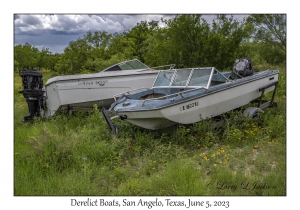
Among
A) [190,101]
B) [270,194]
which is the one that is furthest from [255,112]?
[270,194]

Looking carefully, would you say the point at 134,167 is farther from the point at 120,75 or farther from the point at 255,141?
the point at 120,75

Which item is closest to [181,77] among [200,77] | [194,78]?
[194,78]

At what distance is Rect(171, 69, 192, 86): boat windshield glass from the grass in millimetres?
1163

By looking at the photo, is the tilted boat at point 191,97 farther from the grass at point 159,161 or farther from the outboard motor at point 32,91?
the outboard motor at point 32,91

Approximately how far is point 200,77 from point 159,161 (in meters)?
2.54

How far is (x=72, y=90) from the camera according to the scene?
28.2 feet

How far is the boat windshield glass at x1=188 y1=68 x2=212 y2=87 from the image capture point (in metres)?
6.64

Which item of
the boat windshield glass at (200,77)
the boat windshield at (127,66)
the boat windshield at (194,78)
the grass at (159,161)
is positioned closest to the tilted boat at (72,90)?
the boat windshield at (127,66)

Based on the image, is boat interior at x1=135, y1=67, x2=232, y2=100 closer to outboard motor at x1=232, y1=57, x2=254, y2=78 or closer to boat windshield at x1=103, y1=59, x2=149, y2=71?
outboard motor at x1=232, y1=57, x2=254, y2=78

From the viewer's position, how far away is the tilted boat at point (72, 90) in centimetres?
856

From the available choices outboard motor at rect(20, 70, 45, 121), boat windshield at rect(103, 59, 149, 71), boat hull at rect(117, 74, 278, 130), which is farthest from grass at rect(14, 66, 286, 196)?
boat windshield at rect(103, 59, 149, 71)

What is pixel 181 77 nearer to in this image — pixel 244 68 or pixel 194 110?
pixel 194 110

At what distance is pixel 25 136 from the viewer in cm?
674

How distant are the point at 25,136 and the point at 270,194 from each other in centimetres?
561
